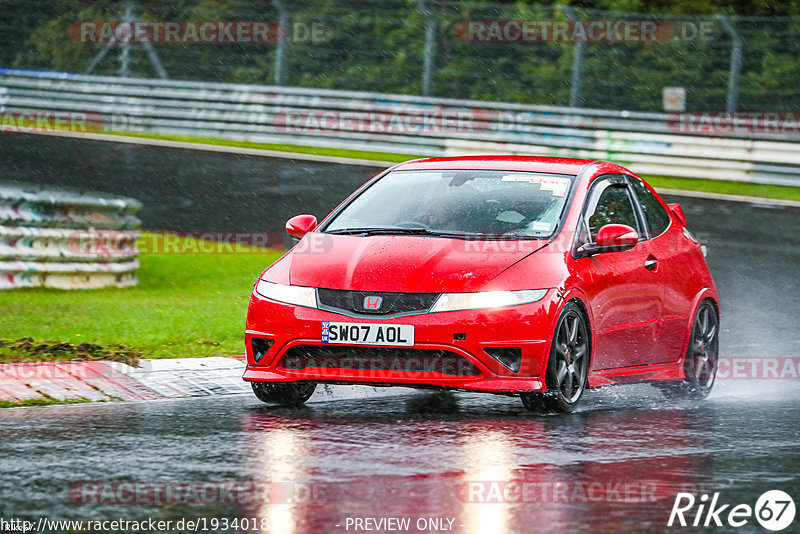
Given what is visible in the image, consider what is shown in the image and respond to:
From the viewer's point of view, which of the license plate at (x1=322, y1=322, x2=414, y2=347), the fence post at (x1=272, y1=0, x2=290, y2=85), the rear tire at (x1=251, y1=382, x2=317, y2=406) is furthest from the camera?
the fence post at (x1=272, y1=0, x2=290, y2=85)

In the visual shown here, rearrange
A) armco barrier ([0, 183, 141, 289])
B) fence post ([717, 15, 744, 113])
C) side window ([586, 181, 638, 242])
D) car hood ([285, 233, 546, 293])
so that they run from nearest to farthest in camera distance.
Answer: car hood ([285, 233, 546, 293]), side window ([586, 181, 638, 242]), armco barrier ([0, 183, 141, 289]), fence post ([717, 15, 744, 113])

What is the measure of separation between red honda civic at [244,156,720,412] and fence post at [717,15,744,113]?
1422 cm

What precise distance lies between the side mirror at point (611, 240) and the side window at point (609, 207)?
18cm

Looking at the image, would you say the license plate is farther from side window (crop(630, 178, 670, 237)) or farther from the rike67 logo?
side window (crop(630, 178, 670, 237))

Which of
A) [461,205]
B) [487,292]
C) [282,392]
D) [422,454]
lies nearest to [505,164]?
[461,205]

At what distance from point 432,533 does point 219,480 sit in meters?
1.26

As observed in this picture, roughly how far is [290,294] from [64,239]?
7514 millimetres

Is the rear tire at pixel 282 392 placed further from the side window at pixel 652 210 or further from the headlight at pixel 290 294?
the side window at pixel 652 210

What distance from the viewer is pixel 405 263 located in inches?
324

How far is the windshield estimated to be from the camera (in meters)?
8.83

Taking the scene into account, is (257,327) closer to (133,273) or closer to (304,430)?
(304,430)

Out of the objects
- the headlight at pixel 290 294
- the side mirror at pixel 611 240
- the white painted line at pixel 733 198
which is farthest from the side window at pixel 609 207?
the white painted line at pixel 733 198

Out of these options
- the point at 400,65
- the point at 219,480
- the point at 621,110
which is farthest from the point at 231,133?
the point at 219,480

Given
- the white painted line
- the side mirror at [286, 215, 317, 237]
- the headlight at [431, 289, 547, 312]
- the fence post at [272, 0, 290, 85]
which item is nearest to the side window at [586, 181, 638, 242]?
the headlight at [431, 289, 547, 312]
